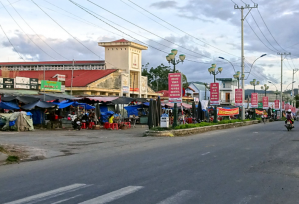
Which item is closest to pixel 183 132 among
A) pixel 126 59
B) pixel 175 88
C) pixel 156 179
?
pixel 175 88

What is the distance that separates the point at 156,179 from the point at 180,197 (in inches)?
73.9

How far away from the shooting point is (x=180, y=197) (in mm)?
6777

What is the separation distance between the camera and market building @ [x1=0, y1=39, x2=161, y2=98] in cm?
4728

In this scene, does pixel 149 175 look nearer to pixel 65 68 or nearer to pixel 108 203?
pixel 108 203

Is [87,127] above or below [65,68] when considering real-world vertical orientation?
below

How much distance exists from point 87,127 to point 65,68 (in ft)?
89.9

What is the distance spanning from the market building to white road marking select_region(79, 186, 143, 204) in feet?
125

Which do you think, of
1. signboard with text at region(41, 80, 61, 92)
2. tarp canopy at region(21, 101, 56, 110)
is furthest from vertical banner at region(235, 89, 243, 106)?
tarp canopy at region(21, 101, 56, 110)

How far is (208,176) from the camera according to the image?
8984 millimetres

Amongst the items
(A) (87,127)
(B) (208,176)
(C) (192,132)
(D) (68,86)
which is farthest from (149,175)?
(D) (68,86)

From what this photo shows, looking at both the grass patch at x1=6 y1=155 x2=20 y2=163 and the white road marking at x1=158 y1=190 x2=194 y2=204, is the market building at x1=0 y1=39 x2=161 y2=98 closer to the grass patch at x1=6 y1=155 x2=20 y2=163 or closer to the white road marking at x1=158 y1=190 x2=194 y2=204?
the grass patch at x1=6 y1=155 x2=20 y2=163

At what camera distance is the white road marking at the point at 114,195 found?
6480mm

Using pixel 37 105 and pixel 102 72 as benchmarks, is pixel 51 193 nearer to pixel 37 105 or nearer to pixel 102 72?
pixel 37 105

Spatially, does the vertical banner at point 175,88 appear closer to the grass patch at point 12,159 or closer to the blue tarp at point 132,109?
the blue tarp at point 132,109
